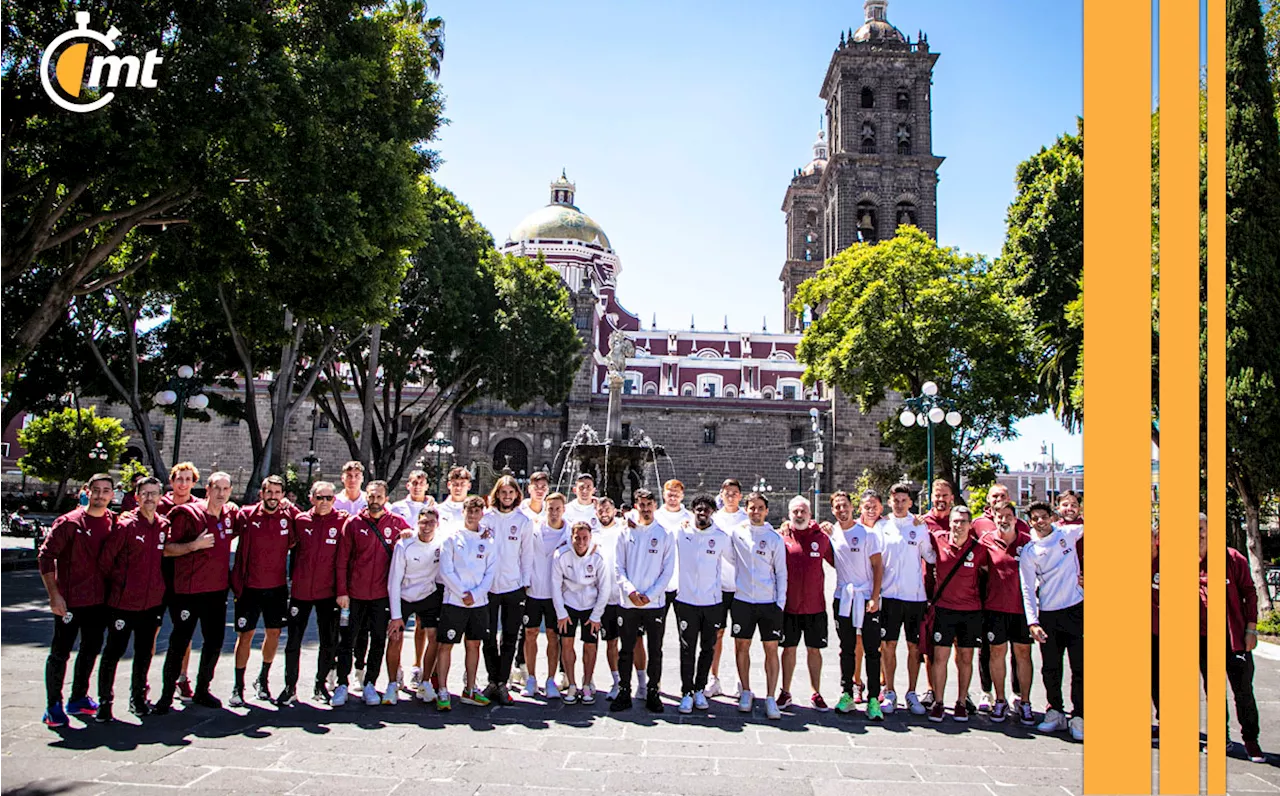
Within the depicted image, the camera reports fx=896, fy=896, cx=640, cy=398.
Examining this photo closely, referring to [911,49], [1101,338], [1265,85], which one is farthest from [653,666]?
[911,49]

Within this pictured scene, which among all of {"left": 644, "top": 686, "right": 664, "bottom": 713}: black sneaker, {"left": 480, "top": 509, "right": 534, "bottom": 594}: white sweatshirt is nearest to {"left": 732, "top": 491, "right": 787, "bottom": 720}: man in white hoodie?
{"left": 644, "top": 686, "right": 664, "bottom": 713}: black sneaker

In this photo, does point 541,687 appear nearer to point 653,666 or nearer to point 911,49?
point 653,666

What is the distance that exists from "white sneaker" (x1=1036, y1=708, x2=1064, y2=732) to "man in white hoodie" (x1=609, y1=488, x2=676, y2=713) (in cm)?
283

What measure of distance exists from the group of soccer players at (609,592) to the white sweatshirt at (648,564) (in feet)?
0.05

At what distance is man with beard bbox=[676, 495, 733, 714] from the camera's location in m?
7.08

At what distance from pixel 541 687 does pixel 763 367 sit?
49.6 metres

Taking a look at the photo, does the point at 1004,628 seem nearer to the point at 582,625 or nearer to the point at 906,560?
the point at 906,560

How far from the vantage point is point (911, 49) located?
156ft

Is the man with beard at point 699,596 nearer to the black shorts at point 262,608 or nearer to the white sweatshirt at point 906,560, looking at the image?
the white sweatshirt at point 906,560

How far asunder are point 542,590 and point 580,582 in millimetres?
348

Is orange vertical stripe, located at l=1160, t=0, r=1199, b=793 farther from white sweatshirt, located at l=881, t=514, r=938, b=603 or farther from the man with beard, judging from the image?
the man with beard

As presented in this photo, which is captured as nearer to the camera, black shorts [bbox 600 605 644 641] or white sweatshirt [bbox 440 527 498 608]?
white sweatshirt [bbox 440 527 498 608]

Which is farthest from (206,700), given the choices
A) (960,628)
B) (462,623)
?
(960,628)

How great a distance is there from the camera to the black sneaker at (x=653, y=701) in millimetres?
6898
